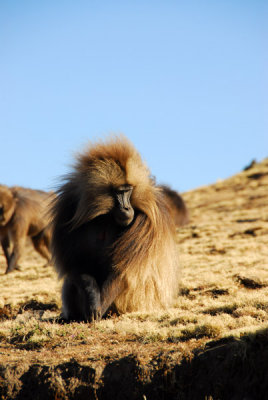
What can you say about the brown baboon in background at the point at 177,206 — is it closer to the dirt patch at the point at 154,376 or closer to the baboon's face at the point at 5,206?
the baboon's face at the point at 5,206

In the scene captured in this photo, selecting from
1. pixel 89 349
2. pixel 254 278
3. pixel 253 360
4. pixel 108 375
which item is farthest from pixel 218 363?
pixel 254 278

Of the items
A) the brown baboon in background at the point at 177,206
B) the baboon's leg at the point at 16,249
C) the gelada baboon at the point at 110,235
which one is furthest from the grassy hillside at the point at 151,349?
the brown baboon in background at the point at 177,206

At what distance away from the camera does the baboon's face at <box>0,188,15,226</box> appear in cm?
1130

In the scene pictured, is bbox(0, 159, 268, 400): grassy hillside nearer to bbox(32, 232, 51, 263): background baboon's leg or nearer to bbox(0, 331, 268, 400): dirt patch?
bbox(0, 331, 268, 400): dirt patch

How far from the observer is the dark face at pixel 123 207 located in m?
5.17

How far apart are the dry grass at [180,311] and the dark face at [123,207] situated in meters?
1.10

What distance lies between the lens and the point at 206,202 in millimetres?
22484

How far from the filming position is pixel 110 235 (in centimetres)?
542

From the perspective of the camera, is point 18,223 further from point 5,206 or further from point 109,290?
point 109,290

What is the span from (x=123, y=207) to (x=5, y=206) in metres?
6.86

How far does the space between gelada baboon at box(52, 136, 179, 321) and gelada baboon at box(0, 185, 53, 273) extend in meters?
5.90

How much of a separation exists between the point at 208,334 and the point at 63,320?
1.92m

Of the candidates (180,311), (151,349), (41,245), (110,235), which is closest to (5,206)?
(41,245)

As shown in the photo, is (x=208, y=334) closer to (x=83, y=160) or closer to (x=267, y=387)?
(x=267, y=387)
